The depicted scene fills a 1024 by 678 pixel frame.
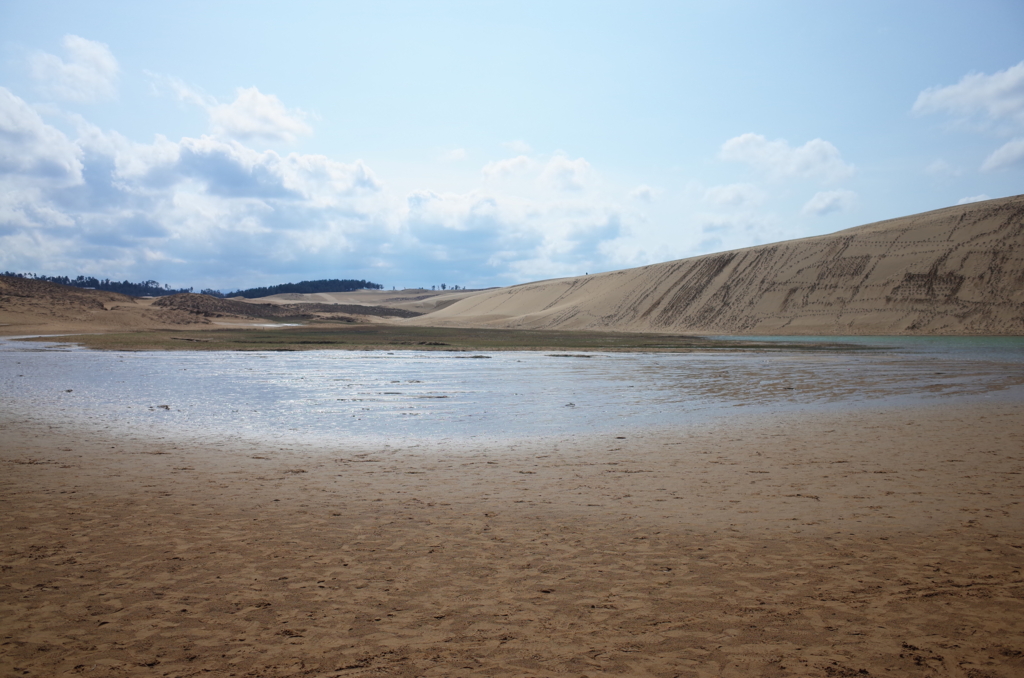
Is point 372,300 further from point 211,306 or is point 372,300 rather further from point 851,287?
point 851,287

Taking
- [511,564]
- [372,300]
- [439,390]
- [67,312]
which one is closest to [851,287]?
[439,390]

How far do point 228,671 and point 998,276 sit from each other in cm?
6494

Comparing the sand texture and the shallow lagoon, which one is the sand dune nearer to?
the sand texture

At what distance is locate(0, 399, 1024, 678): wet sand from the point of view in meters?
3.60

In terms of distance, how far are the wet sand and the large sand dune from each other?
52523 millimetres

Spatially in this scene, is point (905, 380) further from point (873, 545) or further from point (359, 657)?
point (359, 657)

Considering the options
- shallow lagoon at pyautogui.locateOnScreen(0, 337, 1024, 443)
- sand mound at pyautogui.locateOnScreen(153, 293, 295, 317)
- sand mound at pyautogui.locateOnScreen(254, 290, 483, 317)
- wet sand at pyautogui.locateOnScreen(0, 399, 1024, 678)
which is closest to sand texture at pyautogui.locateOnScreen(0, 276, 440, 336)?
sand mound at pyautogui.locateOnScreen(153, 293, 295, 317)

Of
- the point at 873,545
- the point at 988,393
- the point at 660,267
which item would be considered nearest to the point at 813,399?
the point at 988,393

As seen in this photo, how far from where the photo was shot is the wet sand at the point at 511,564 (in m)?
3.60

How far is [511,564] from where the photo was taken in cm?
489

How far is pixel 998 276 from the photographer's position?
5322 centimetres

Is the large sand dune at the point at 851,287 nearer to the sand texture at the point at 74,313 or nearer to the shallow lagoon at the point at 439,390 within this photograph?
the shallow lagoon at the point at 439,390

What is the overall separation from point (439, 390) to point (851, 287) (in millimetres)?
56085

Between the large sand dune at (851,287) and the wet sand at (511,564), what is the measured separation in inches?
2068
